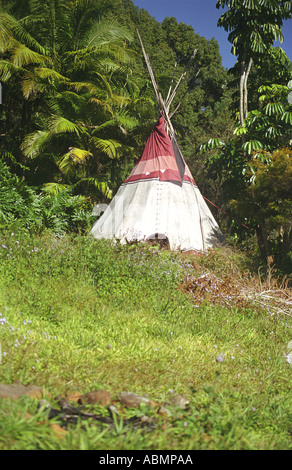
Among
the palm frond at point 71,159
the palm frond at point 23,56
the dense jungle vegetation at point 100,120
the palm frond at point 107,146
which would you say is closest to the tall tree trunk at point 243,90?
the dense jungle vegetation at point 100,120

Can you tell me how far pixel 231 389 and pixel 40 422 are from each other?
62.2 inches

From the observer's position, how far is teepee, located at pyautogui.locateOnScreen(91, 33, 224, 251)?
33.7ft

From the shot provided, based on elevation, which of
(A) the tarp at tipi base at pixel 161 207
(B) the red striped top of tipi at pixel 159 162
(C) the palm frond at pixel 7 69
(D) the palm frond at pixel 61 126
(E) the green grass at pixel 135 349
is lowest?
(E) the green grass at pixel 135 349

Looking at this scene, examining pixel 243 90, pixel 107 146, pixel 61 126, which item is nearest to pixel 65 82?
pixel 61 126

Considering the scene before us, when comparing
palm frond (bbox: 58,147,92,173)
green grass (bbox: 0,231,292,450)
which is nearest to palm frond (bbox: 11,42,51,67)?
palm frond (bbox: 58,147,92,173)

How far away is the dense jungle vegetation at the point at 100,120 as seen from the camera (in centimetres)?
963

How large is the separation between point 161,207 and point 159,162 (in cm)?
146

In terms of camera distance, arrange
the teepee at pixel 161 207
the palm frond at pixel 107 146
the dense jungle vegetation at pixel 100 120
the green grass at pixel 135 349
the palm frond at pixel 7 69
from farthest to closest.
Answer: the palm frond at pixel 107 146, the palm frond at pixel 7 69, the teepee at pixel 161 207, the dense jungle vegetation at pixel 100 120, the green grass at pixel 135 349

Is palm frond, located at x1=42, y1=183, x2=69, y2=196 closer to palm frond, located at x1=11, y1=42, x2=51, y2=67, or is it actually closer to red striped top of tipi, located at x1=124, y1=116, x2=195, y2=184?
red striped top of tipi, located at x1=124, y1=116, x2=195, y2=184

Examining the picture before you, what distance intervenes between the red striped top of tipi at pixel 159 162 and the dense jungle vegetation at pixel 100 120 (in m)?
1.01

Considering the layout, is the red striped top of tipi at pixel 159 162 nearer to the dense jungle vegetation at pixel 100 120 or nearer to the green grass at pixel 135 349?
the dense jungle vegetation at pixel 100 120

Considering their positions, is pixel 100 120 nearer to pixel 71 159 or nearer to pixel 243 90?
pixel 71 159

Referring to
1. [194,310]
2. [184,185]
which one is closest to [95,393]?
[194,310]

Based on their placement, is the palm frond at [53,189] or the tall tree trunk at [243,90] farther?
the palm frond at [53,189]
